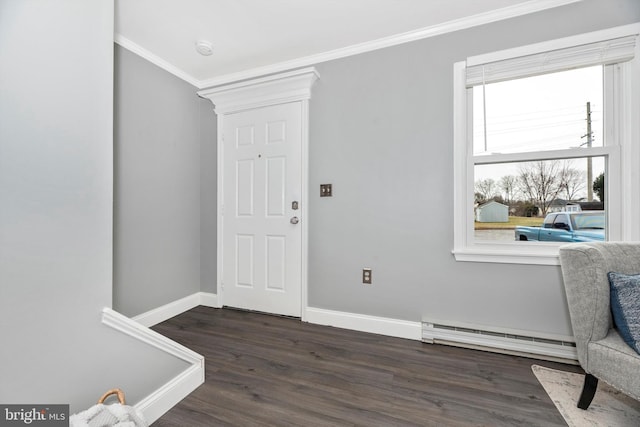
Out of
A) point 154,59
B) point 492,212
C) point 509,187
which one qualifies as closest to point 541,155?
point 509,187

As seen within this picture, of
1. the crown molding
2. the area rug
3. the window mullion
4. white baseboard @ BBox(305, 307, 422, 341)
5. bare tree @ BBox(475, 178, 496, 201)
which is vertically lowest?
the area rug

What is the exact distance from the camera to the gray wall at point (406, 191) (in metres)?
1.93

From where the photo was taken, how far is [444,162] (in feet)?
6.93

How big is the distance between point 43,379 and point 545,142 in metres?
3.04

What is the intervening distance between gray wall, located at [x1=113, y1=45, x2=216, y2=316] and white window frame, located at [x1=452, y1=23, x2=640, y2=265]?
2.37 metres

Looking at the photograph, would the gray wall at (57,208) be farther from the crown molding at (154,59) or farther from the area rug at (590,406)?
the area rug at (590,406)

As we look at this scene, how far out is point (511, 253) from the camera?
194 cm

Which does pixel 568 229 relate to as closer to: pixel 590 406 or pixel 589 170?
pixel 589 170

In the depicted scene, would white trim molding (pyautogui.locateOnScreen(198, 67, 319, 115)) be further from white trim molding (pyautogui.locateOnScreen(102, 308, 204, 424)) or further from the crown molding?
white trim molding (pyautogui.locateOnScreen(102, 308, 204, 424))

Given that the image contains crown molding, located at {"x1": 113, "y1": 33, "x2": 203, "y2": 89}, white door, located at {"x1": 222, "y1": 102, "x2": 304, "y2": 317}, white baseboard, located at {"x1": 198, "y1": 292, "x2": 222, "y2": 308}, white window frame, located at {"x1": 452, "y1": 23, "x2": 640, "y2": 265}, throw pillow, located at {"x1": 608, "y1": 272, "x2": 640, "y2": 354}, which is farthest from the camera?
white baseboard, located at {"x1": 198, "y1": 292, "x2": 222, "y2": 308}

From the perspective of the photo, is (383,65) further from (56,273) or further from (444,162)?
(56,273)

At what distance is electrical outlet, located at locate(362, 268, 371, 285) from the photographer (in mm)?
2314

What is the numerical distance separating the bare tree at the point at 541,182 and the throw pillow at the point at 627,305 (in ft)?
2.70

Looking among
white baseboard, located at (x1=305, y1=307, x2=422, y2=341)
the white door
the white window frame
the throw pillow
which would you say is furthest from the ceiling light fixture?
the throw pillow
